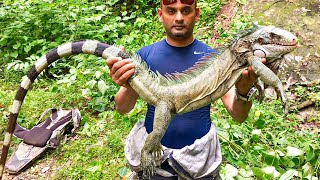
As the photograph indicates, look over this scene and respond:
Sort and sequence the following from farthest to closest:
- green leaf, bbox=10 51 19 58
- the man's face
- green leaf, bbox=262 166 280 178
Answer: green leaf, bbox=10 51 19 58, green leaf, bbox=262 166 280 178, the man's face

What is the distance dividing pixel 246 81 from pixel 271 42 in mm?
283

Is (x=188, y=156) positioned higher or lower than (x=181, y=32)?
lower

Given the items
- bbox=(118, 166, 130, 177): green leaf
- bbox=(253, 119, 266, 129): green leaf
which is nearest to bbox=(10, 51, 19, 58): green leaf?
bbox=(118, 166, 130, 177): green leaf

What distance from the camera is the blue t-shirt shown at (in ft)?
8.59

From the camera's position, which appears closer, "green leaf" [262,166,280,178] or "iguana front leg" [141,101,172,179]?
"iguana front leg" [141,101,172,179]

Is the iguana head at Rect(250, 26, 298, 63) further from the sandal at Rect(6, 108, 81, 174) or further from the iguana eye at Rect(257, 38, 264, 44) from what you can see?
the sandal at Rect(6, 108, 81, 174)

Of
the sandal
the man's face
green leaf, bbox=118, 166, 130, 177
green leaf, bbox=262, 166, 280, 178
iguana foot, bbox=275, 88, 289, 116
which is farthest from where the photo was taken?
the sandal

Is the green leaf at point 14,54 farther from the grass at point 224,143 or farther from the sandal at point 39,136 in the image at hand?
the sandal at point 39,136

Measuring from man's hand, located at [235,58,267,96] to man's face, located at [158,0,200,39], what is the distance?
44 centimetres

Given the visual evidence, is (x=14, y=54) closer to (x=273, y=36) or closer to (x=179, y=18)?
(x=179, y=18)

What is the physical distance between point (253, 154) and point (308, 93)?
158 centimetres

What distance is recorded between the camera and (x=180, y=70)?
262 cm

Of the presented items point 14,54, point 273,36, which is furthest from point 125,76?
point 14,54

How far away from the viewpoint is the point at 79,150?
4395 mm
